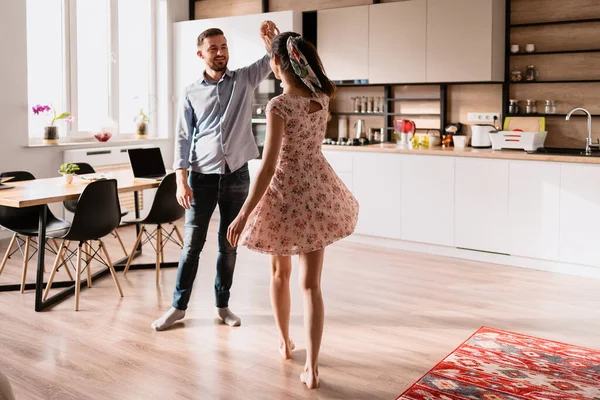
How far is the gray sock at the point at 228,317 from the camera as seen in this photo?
12.3 ft

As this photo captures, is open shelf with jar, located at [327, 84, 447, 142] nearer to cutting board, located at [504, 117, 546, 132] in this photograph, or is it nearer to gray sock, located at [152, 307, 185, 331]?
cutting board, located at [504, 117, 546, 132]

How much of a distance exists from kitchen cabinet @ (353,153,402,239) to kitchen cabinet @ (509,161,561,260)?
3.34 ft

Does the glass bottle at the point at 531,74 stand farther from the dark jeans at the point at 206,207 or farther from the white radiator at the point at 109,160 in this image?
the white radiator at the point at 109,160

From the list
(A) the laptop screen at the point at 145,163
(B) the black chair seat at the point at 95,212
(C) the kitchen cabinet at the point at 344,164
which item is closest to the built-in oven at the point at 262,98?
(C) the kitchen cabinet at the point at 344,164

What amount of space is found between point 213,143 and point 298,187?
0.93 m

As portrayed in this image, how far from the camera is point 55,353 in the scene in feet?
10.9

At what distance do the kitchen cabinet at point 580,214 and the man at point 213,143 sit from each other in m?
2.58

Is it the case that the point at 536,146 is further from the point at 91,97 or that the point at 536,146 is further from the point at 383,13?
the point at 91,97

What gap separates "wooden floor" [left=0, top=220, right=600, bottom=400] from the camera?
2.97m

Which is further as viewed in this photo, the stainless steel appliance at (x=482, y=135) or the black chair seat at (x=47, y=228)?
the stainless steel appliance at (x=482, y=135)

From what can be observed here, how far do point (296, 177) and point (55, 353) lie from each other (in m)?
1.56

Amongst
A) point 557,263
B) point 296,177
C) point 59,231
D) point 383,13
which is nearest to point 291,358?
point 296,177

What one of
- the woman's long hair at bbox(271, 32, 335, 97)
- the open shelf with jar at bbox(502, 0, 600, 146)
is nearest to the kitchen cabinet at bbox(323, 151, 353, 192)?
the open shelf with jar at bbox(502, 0, 600, 146)

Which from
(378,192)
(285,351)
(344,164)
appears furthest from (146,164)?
(285,351)
